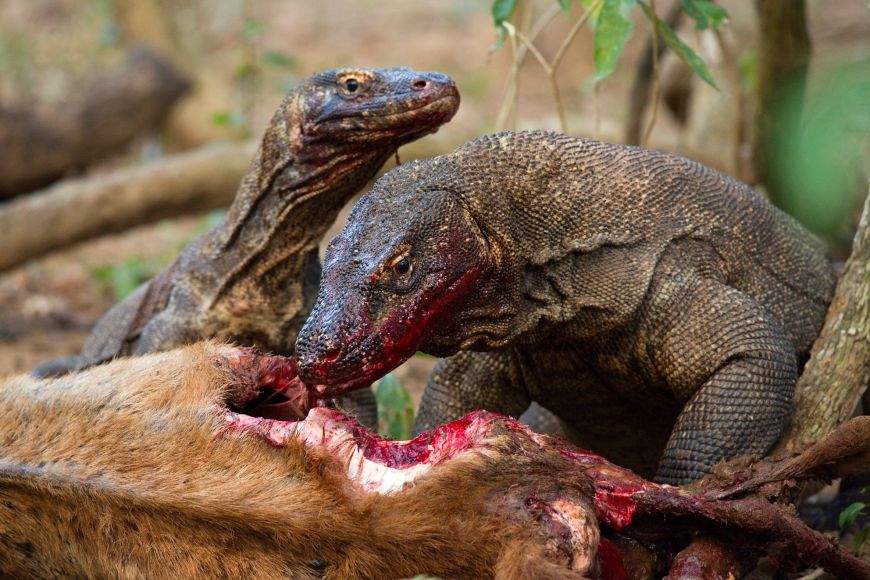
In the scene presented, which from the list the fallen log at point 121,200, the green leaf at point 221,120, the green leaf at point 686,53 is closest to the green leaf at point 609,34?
the green leaf at point 686,53

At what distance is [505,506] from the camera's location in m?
2.98

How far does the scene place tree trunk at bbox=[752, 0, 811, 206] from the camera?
5.66 meters

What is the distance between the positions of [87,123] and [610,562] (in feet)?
29.5

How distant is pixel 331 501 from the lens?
3.10m

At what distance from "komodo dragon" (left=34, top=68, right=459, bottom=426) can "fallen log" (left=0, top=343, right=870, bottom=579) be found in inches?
64.0

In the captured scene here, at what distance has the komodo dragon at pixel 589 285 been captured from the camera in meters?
3.35

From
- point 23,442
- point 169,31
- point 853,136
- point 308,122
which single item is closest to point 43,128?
point 169,31

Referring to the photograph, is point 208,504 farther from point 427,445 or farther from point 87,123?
point 87,123

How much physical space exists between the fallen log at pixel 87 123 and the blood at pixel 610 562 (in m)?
8.36

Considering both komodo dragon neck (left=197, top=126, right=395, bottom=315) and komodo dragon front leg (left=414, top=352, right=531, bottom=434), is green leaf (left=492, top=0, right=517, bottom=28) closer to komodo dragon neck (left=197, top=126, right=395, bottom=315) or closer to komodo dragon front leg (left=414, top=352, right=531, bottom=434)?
komodo dragon neck (left=197, top=126, right=395, bottom=315)

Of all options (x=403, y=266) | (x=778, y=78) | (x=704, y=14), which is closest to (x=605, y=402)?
(x=403, y=266)

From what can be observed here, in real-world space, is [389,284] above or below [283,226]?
above

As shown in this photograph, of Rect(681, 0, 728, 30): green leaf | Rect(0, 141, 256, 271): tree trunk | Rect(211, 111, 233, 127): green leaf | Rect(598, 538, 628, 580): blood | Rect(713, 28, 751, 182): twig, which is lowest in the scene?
Rect(0, 141, 256, 271): tree trunk

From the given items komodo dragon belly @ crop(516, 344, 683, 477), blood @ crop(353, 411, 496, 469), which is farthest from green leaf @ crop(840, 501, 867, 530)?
blood @ crop(353, 411, 496, 469)
